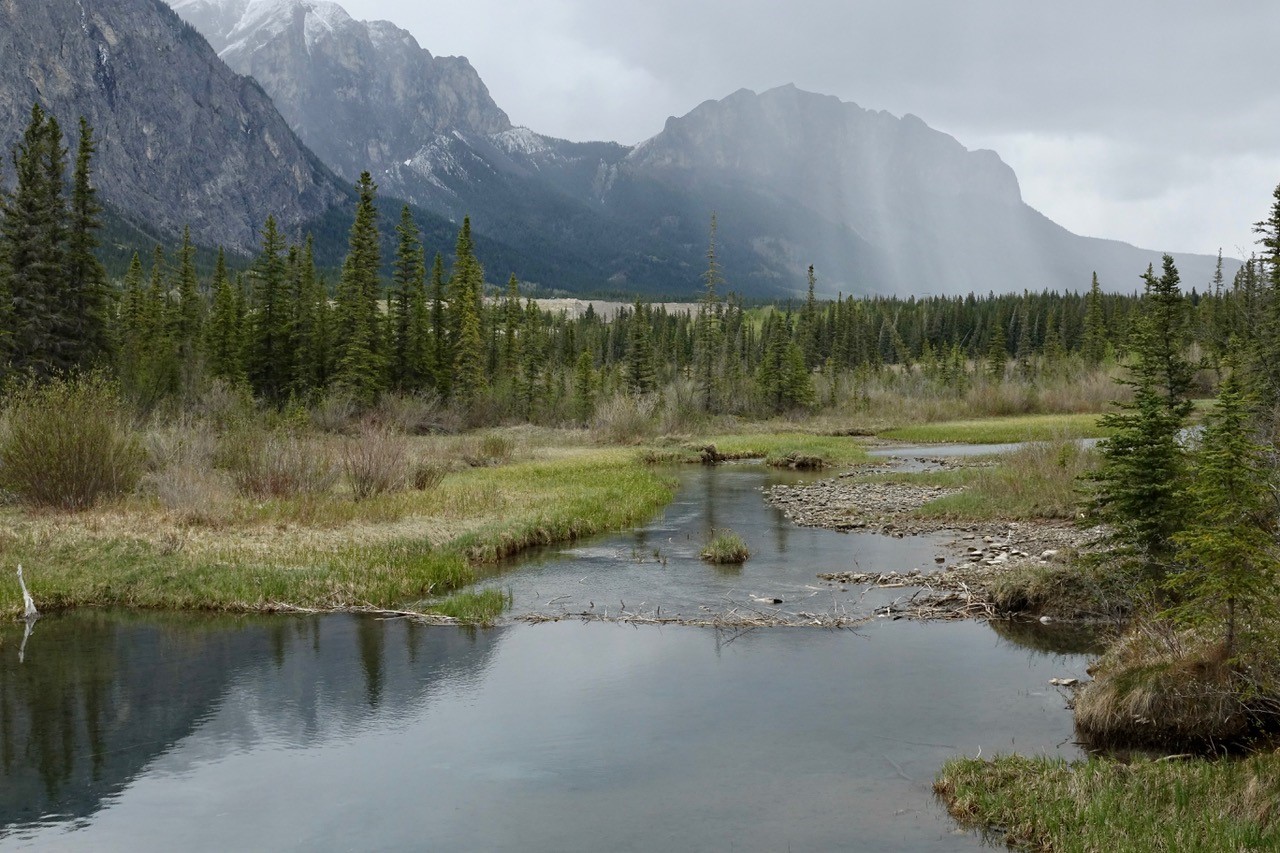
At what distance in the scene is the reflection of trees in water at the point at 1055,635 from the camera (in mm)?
14922

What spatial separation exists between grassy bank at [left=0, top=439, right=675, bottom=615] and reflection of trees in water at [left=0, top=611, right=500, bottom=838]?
2.96 feet

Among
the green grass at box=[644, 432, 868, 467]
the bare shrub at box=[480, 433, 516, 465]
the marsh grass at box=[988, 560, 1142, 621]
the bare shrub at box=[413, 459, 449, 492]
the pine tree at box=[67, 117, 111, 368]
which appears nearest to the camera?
the marsh grass at box=[988, 560, 1142, 621]

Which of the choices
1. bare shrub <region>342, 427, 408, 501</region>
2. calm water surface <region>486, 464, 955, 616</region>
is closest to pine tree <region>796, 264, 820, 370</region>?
calm water surface <region>486, 464, 955, 616</region>

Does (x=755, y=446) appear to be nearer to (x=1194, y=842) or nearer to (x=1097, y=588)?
(x=1097, y=588)

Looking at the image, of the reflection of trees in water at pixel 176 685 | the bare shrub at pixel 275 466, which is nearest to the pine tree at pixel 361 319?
the bare shrub at pixel 275 466

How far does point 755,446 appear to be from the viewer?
56000 millimetres

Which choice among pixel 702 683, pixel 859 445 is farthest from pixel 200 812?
pixel 859 445

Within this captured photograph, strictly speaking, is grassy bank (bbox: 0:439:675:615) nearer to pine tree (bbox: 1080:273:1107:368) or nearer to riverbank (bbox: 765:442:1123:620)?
riverbank (bbox: 765:442:1123:620)

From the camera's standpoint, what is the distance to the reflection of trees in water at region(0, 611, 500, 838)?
10.5 meters

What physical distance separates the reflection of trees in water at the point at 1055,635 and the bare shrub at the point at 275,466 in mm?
19420

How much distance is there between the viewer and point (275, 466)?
27047 mm

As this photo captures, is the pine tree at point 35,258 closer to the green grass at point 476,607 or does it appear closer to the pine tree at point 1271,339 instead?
the green grass at point 476,607

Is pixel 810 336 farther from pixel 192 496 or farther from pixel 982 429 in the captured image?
pixel 192 496

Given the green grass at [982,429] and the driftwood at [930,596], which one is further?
the green grass at [982,429]
